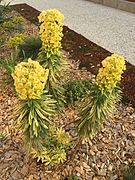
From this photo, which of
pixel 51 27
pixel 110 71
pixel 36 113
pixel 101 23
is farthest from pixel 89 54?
pixel 36 113

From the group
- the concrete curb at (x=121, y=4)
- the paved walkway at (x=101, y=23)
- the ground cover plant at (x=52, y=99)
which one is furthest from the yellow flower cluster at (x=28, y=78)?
the concrete curb at (x=121, y=4)

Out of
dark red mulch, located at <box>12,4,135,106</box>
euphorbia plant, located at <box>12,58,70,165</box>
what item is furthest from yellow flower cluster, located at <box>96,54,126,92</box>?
dark red mulch, located at <box>12,4,135,106</box>

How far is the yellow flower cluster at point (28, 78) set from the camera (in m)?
2.07

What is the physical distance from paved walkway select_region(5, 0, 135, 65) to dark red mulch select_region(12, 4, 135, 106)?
0.92 feet

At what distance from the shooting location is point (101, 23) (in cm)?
729

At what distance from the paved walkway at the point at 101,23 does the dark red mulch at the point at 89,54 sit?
281mm

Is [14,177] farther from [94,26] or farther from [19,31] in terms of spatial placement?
[94,26]

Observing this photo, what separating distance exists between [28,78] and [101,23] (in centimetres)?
555

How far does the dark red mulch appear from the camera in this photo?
434 cm

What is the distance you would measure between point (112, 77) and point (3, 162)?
153 centimetres

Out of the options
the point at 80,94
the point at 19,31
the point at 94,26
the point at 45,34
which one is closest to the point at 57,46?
the point at 45,34

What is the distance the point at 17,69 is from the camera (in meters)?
2.08

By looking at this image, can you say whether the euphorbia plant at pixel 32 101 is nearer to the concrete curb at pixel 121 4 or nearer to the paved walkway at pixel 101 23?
the paved walkway at pixel 101 23

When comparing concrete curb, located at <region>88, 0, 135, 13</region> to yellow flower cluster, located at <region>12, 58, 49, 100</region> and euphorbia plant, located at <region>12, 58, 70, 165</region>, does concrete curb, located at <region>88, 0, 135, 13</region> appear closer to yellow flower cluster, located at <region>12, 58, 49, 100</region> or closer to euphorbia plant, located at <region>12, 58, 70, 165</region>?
euphorbia plant, located at <region>12, 58, 70, 165</region>
